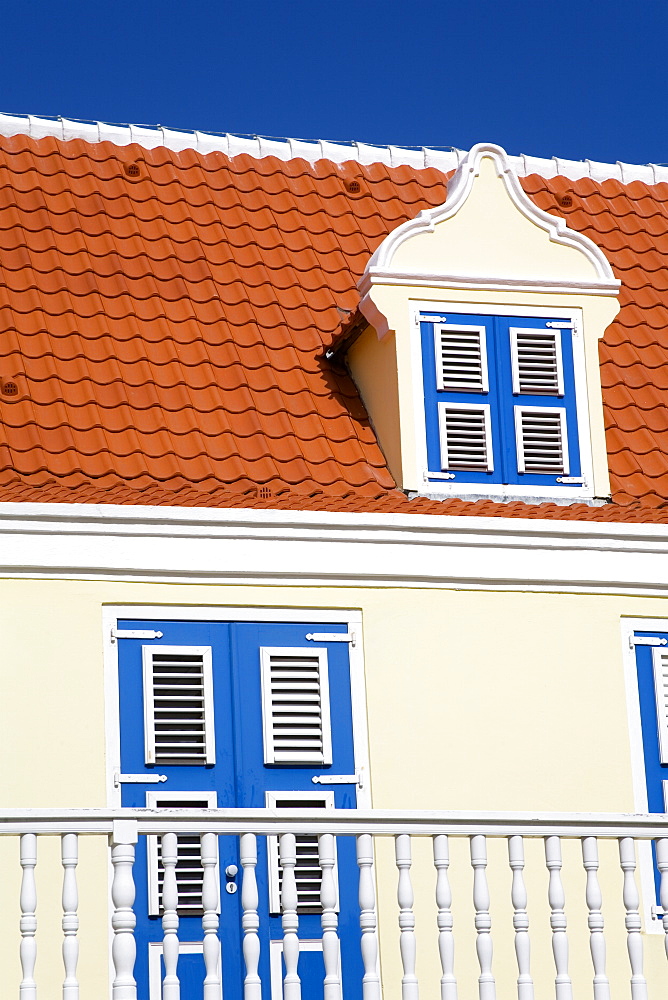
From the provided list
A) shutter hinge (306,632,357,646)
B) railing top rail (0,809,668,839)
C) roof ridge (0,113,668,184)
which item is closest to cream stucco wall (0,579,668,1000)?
shutter hinge (306,632,357,646)

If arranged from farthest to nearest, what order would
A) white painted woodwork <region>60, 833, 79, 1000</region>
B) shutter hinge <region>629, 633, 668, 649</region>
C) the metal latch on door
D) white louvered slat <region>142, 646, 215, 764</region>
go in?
shutter hinge <region>629, 633, 668, 649</region> → the metal latch on door → white louvered slat <region>142, 646, 215, 764</region> → white painted woodwork <region>60, 833, 79, 1000</region>

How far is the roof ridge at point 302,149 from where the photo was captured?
1298cm

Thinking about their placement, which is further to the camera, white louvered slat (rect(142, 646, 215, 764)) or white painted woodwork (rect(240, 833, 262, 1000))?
white louvered slat (rect(142, 646, 215, 764))

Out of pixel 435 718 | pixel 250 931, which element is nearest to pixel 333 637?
pixel 435 718

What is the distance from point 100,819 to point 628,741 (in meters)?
4.19

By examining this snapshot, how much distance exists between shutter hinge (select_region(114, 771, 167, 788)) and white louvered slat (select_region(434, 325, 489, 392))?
3.50 m

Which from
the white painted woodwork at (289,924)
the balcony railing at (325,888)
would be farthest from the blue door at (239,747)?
the white painted woodwork at (289,924)

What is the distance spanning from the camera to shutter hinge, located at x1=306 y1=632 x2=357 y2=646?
31.2 ft

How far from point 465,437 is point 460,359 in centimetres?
57

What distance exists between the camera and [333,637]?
31.3 ft

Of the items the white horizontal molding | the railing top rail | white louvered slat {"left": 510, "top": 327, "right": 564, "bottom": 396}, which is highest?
white louvered slat {"left": 510, "top": 327, "right": 564, "bottom": 396}

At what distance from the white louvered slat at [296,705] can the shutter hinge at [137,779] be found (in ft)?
2.16

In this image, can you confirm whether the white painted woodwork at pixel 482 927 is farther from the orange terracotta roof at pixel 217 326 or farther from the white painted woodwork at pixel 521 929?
the orange terracotta roof at pixel 217 326

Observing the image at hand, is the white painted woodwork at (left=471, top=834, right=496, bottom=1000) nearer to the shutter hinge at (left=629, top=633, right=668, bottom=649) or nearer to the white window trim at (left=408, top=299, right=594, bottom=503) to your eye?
the shutter hinge at (left=629, top=633, right=668, bottom=649)
